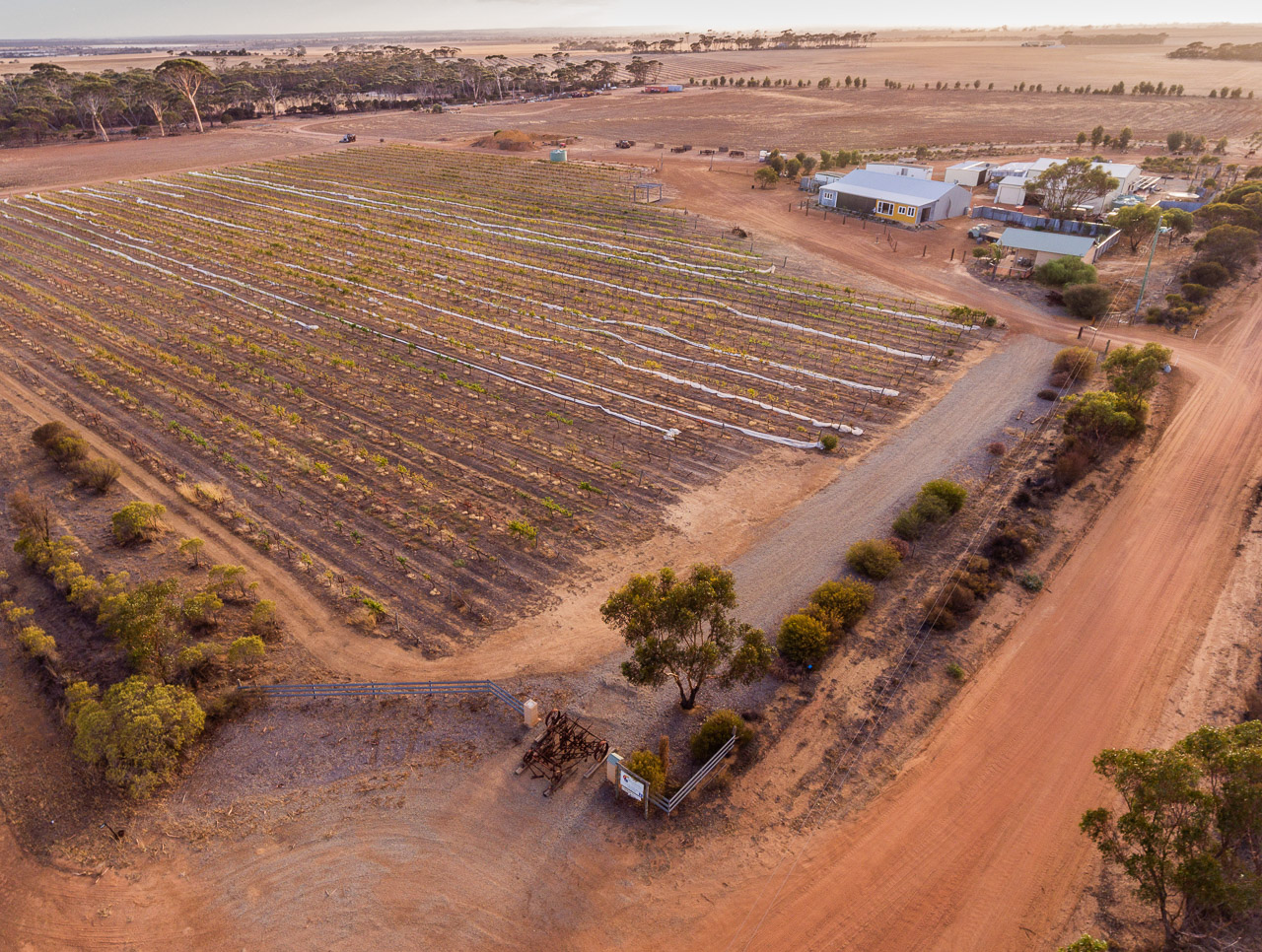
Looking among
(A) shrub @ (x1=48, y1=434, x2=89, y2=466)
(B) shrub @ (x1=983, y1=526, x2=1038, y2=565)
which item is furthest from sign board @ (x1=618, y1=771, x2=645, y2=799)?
(A) shrub @ (x1=48, y1=434, x2=89, y2=466)

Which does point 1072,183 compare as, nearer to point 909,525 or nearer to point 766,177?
point 766,177

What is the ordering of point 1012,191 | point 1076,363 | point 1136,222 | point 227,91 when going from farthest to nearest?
point 227,91 → point 1012,191 → point 1136,222 → point 1076,363

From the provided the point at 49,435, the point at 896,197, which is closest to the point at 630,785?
the point at 49,435

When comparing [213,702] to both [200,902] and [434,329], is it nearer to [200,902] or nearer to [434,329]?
[200,902]

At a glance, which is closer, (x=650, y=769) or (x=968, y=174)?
(x=650, y=769)

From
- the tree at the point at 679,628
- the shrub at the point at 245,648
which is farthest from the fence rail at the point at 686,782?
the shrub at the point at 245,648

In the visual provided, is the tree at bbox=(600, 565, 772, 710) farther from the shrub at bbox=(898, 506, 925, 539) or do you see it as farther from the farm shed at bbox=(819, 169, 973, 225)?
the farm shed at bbox=(819, 169, 973, 225)
